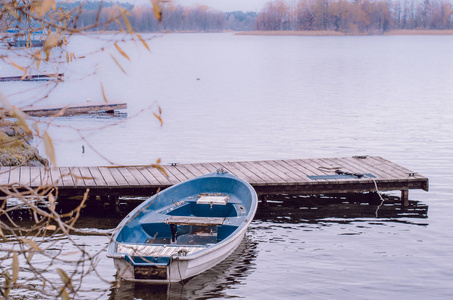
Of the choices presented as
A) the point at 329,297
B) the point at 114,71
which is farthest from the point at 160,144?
the point at 114,71

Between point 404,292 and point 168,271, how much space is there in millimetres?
3627

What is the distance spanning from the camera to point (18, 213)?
43.6 ft

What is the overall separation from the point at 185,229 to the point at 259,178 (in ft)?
10.2

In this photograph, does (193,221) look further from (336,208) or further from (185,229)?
(336,208)

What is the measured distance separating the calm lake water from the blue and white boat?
584 mm

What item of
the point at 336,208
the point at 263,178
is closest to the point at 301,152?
the point at 336,208

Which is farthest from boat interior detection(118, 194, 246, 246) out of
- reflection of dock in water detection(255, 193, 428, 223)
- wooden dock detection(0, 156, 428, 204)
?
reflection of dock in water detection(255, 193, 428, 223)

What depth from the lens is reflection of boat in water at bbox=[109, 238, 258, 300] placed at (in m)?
9.33

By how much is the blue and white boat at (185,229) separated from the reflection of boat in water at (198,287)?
0.30 m

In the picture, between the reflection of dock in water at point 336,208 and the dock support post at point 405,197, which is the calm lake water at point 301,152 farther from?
the dock support post at point 405,197

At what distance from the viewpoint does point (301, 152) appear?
72.0 ft

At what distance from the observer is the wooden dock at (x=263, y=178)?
1270 cm

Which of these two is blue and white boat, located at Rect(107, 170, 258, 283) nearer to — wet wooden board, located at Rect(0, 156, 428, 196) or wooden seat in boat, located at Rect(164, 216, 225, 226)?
wooden seat in boat, located at Rect(164, 216, 225, 226)

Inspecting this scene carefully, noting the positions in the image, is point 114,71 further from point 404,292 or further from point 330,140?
point 404,292
